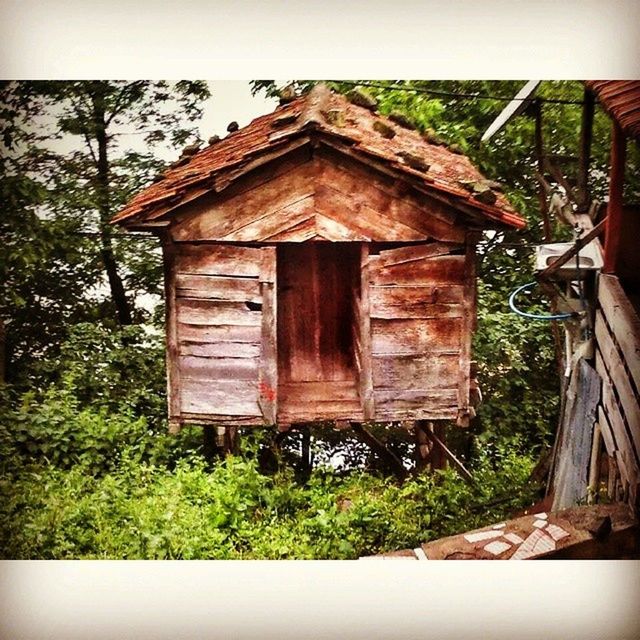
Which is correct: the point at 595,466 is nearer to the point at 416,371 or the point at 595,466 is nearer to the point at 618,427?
the point at 618,427

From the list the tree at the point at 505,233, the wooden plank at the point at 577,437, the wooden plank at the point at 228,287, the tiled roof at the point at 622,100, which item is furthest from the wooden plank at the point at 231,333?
the tiled roof at the point at 622,100

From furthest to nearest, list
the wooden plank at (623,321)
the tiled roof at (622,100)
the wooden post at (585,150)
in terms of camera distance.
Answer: the wooden post at (585,150)
the wooden plank at (623,321)
the tiled roof at (622,100)

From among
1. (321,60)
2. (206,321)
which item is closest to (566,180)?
(321,60)

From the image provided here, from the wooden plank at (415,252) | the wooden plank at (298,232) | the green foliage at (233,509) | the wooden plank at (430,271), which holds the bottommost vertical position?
the green foliage at (233,509)

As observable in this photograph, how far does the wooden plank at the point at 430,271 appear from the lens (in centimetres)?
280

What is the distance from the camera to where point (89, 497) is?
2787mm

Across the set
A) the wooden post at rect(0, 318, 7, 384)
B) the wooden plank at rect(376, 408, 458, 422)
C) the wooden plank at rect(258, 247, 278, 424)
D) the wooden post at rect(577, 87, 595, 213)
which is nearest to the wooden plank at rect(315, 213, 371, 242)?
the wooden plank at rect(258, 247, 278, 424)

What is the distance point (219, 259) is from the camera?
2.79m

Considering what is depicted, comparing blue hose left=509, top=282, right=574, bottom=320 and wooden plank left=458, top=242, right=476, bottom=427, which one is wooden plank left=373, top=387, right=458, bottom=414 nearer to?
wooden plank left=458, top=242, right=476, bottom=427

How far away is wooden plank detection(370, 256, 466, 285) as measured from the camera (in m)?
2.80

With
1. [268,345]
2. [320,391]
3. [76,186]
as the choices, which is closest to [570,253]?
[320,391]

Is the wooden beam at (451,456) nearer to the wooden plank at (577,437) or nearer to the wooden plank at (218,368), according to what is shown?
the wooden plank at (577,437)

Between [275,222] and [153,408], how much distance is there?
912 millimetres

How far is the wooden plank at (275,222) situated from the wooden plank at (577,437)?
50.6 inches
